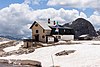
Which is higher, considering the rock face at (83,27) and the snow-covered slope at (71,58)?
the rock face at (83,27)

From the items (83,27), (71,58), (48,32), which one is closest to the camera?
(71,58)

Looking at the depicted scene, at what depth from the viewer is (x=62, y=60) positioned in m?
67.1

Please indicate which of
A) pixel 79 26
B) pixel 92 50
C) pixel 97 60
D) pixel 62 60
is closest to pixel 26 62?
pixel 62 60

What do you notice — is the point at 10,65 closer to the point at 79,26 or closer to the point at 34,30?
the point at 34,30

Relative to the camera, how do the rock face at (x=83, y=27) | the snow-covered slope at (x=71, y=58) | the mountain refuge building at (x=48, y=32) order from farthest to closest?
the rock face at (x=83, y=27) → the mountain refuge building at (x=48, y=32) → the snow-covered slope at (x=71, y=58)

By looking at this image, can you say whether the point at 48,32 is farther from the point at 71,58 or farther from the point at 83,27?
the point at 83,27

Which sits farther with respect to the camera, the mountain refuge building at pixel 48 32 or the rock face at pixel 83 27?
the rock face at pixel 83 27

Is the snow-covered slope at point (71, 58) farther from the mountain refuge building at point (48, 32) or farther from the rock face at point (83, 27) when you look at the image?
the rock face at point (83, 27)

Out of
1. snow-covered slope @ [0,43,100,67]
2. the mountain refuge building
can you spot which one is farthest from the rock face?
snow-covered slope @ [0,43,100,67]

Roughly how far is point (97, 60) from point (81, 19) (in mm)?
109760

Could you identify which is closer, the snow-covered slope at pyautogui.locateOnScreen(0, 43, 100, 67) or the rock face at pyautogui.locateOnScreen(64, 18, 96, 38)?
the snow-covered slope at pyautogui.locateOnScreen(0, 43, 100, 67)

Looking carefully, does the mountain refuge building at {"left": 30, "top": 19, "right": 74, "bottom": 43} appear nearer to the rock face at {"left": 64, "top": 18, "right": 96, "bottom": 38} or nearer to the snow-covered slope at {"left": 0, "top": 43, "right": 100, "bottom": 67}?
the snow-covered slope at {"left": 0, "top": 43, "right": 100, "bottom": 67}

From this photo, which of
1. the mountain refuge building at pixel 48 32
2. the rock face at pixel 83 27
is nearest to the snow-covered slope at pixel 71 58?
the mountain refuge building at pixel 48 32

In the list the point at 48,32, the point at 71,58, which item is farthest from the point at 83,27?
the point at 71,58
